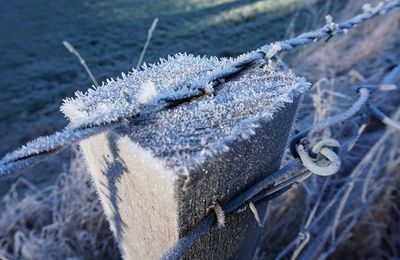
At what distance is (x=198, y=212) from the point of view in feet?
2.09

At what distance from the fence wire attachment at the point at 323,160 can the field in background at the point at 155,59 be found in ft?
3.39

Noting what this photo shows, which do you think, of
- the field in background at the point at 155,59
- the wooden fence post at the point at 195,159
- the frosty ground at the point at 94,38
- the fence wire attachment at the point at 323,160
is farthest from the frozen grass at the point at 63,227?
the fence wire attachment at the point at 323,160

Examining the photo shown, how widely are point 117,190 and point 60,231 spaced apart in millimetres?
1595

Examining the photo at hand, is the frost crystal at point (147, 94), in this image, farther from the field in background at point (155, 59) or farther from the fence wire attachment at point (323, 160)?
the field in background at point (155, 59)

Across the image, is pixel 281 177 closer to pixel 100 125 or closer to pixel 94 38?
pixel 100 125

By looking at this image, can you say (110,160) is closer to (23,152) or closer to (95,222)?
(23,152)

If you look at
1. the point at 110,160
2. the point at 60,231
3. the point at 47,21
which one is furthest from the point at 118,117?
the point at 47,21

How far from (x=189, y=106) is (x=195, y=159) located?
0.47ft

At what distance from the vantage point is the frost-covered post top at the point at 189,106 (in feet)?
1.90

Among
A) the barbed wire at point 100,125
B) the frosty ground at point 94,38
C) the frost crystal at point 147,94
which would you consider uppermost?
the frosty ground at point 94,38

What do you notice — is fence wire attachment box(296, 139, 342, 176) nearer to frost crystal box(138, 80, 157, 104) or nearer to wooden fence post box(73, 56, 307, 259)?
wooden fence post box(73, 56, 307, 259)

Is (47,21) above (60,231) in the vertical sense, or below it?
above

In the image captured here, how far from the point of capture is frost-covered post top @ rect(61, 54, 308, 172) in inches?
22.8

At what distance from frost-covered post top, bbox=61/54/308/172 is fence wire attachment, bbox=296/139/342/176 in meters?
0.13
